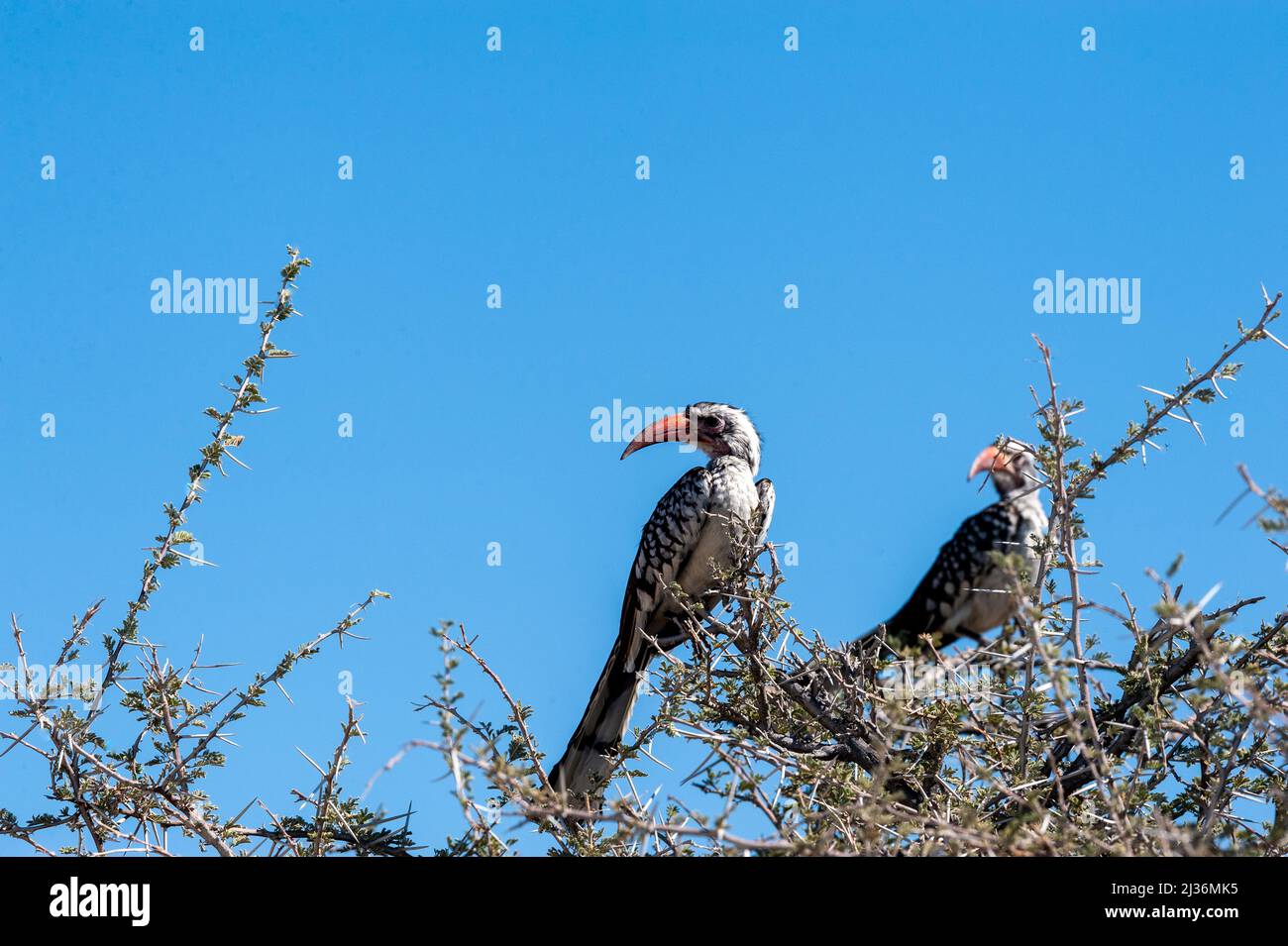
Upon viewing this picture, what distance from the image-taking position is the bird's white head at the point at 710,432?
706 centimetres

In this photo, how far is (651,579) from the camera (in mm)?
6754

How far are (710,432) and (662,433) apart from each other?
1.05ft

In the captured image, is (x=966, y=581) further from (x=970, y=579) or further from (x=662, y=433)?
(x=662, y=433)

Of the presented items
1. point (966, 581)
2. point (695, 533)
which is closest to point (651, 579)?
point (695, 533)

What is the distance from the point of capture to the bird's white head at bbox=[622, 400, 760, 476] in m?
7.06

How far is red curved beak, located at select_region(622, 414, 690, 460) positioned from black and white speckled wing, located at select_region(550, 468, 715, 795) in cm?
52

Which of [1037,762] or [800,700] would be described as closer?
[1037,762]

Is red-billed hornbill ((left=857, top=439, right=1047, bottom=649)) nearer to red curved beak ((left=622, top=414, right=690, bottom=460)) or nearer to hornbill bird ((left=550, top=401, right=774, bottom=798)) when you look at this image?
hornbill bird ((left=550, top=401, right=774, bottom=798))

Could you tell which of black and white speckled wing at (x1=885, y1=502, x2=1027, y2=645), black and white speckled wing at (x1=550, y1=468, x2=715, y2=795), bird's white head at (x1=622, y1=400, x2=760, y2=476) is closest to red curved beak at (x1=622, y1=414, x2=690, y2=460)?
bird's white head at (x1=622, y1=400, x2=760, y2=476)

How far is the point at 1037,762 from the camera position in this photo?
11.5 ft
